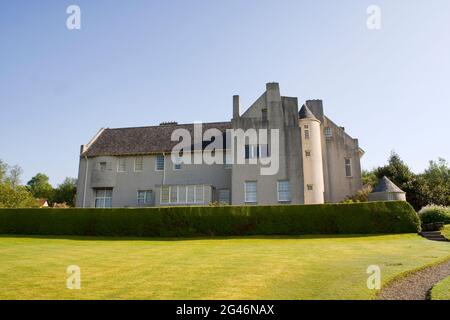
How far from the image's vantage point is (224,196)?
40.7 meters

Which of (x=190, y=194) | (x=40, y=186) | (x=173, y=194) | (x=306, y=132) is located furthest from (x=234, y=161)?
(x=40, y=186)

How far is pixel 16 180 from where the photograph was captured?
277 ft

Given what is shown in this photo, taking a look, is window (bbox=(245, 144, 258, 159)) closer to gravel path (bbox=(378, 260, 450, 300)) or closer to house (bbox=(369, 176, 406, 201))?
house (bbox=(369, 176, 406, 201))

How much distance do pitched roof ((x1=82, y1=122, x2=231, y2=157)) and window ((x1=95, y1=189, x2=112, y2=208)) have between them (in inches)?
177

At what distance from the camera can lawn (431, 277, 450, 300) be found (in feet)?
29.2

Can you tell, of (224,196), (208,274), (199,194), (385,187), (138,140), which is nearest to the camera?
(208,274)

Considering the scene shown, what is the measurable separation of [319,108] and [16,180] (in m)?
73.5

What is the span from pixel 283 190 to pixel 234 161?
19.2 ft

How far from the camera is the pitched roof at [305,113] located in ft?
130

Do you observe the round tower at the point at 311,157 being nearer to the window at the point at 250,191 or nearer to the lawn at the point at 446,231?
the window at the point at 250,191

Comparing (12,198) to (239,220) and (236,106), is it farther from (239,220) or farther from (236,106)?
(239,220)

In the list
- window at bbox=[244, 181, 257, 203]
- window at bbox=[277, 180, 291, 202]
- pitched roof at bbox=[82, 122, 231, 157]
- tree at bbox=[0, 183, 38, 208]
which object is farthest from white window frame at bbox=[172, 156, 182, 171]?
tree at bbox=[0, 183, 38, 208]
